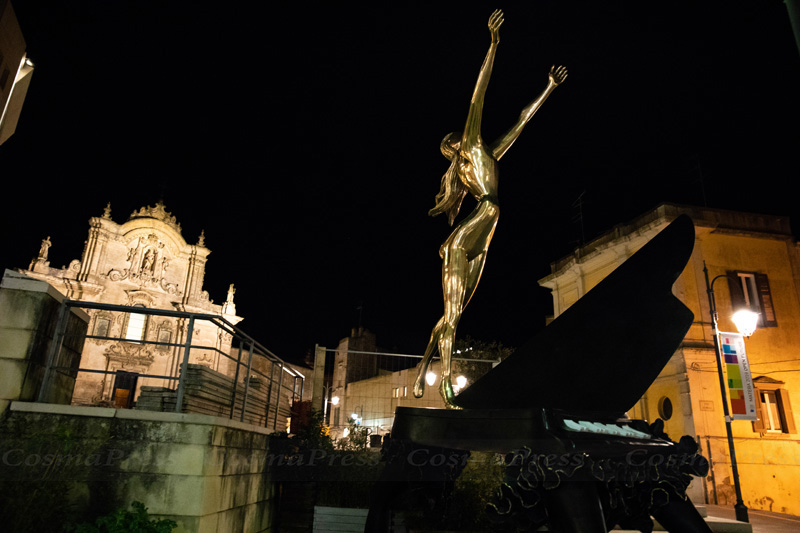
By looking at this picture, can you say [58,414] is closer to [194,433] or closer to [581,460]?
[194,433]

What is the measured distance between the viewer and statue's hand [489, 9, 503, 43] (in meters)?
4.84

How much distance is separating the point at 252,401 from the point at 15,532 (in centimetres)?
468

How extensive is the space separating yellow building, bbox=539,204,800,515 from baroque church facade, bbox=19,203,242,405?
24743 mm

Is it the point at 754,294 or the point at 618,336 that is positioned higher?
the point at 754,294

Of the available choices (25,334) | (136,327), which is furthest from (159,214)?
(25,334)

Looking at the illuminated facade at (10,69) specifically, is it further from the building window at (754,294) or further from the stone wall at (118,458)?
the building window at (754,294)

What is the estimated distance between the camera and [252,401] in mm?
8633

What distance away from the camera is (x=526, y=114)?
5.05 meters

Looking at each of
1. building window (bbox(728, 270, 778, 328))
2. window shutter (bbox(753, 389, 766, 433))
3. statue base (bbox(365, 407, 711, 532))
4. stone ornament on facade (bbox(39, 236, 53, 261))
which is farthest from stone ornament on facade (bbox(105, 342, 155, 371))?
statue base (bbox(365, 407, 711, 532))

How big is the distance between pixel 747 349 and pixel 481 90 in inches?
701

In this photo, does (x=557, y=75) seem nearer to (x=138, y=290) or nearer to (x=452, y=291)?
(x=452, y=291)

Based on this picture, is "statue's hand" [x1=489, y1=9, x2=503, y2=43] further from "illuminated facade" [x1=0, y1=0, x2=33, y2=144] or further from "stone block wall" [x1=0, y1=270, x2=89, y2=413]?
"stone block wall" [x1=0, y1=270, x2=89, y2=413]

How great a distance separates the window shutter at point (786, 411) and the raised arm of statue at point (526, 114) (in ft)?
57.3

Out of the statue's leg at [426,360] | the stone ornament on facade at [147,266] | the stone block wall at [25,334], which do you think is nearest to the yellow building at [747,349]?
the statue's leg at [426,360]
